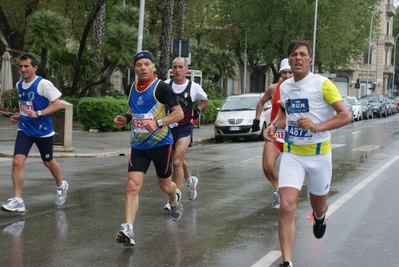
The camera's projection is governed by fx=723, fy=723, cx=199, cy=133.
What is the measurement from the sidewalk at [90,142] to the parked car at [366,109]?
2527 cm

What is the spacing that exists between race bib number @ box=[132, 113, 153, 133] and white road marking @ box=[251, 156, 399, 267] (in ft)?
5.79

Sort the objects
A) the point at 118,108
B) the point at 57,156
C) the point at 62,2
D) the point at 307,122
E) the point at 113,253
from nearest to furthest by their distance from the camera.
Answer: the point at 307,122, the point at 113,253, the point at 57,156, the point at 118,108, the point at 62,2

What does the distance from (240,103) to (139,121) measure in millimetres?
19508

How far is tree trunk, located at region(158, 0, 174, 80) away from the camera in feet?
87.0

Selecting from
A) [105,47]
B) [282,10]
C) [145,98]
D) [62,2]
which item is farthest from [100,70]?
[282,10]

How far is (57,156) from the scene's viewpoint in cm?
1689

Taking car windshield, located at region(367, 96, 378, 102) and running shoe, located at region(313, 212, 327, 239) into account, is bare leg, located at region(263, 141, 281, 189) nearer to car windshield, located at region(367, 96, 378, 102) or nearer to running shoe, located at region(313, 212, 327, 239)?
running shoe, located at region(313, 212, 327, 239)

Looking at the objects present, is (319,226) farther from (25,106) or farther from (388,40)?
(388,40)

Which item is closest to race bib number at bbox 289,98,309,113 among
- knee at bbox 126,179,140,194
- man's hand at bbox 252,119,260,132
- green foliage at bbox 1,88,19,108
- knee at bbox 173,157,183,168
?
knee at bbox 126,179,140,194

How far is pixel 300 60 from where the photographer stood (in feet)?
20.0

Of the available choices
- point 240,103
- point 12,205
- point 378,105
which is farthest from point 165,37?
point 378,105

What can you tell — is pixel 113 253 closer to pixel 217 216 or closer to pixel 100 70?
pixel 217 216

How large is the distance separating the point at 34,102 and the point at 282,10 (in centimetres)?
4390

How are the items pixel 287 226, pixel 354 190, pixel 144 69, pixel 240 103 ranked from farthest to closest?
1. pixel 240 103
2. pixel 354 190
3. pixel 144 69
4. pixel 287 226
